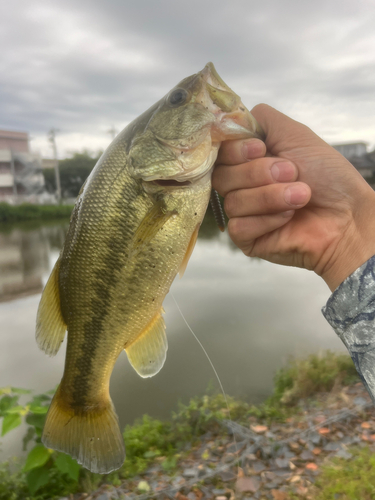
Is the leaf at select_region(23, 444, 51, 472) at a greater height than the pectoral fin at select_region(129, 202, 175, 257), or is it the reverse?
the pectoral fin at select_region(129, 202, 175, 257)

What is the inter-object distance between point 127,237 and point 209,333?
6.55m

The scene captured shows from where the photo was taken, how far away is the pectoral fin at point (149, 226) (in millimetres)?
1155

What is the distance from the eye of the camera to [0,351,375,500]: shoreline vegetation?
246 cm

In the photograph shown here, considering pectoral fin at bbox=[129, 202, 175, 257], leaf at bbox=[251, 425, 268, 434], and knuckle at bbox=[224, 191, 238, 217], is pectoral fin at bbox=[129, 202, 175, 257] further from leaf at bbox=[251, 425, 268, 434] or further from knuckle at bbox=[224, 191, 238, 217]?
leaf at bbox=[251, 425, 268, 434]

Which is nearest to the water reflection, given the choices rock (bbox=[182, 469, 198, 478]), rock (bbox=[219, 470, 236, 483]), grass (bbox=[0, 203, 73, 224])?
grass (bbox=[0, 203, 73, 224])

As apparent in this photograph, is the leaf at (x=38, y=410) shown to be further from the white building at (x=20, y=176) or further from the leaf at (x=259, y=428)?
the white building at (x=20, y=176)

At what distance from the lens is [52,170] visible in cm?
3206

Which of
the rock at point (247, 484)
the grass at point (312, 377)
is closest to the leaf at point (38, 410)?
the rock at point (247, 484)

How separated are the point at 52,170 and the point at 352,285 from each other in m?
35.1

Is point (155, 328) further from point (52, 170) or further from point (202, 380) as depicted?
point (52, 170)

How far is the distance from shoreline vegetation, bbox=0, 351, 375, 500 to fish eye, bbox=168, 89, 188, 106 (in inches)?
89.4

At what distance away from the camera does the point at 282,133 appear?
4.70 ft

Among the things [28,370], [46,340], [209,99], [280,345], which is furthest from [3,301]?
[209,99]

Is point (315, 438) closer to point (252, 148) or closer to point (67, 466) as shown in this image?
point (67, 466)
